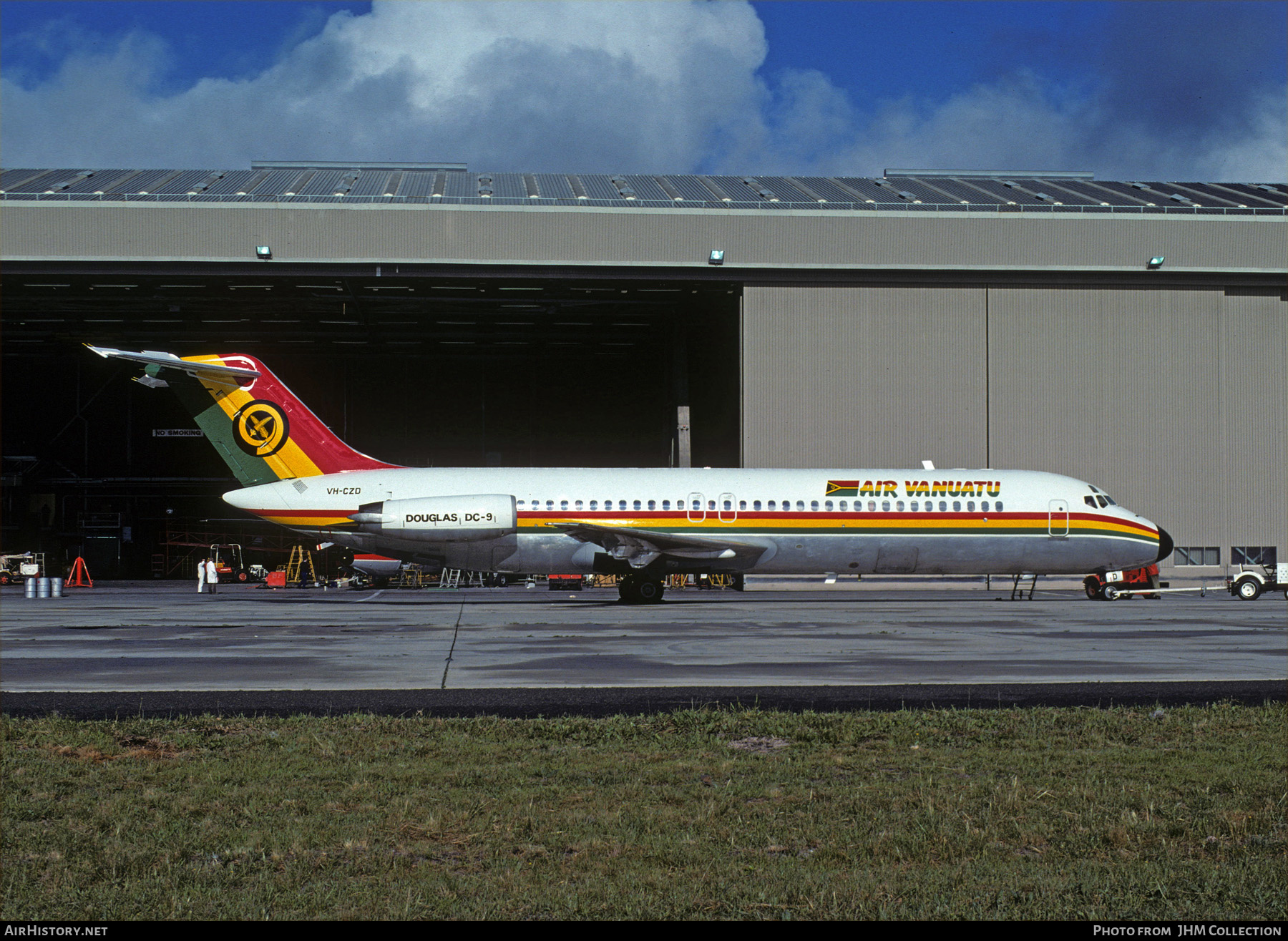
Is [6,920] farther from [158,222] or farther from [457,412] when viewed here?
[457,412]

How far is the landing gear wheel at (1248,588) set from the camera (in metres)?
34.2

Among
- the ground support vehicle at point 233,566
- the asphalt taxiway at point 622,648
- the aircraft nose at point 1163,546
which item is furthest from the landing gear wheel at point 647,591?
the ground support vehicle at point 233,566

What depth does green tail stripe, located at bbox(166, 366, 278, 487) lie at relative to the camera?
99.3 ft

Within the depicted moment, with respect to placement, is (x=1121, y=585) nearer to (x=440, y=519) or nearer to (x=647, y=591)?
(x=647, y=591)

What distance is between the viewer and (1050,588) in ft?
140

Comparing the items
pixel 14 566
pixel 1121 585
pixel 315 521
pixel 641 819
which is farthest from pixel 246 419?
pixel 14 566

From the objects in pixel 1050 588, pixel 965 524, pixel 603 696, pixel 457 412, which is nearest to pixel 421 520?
pixel 965 524

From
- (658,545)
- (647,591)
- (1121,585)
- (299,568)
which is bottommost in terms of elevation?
(299,568)

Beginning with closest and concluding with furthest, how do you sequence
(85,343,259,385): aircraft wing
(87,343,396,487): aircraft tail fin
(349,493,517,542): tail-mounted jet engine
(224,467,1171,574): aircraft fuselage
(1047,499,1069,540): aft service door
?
(349,493,517,542): tail-mounted jet engine < (224,467,1171,574): aircraft fuselage < (85,343,259,385): aircraft wing < (87,343,396,487): aircraft tail fin < (1047,499,1069,540): aft service door

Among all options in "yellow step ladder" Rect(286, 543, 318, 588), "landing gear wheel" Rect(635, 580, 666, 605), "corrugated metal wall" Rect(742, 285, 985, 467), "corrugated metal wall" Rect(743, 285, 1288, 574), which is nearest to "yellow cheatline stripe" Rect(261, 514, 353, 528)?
"landing gear wheel" Rect(635, 580, 666, 605)

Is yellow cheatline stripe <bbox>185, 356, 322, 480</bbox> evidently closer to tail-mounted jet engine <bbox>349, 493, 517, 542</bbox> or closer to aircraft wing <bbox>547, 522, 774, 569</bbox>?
tail-mounted jet engine <bbox>349, 493, 517, 542</bbox>

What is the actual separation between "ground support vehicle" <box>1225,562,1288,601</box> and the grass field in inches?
1076

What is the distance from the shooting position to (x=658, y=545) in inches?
1163

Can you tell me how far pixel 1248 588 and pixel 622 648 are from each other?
26.0 m
